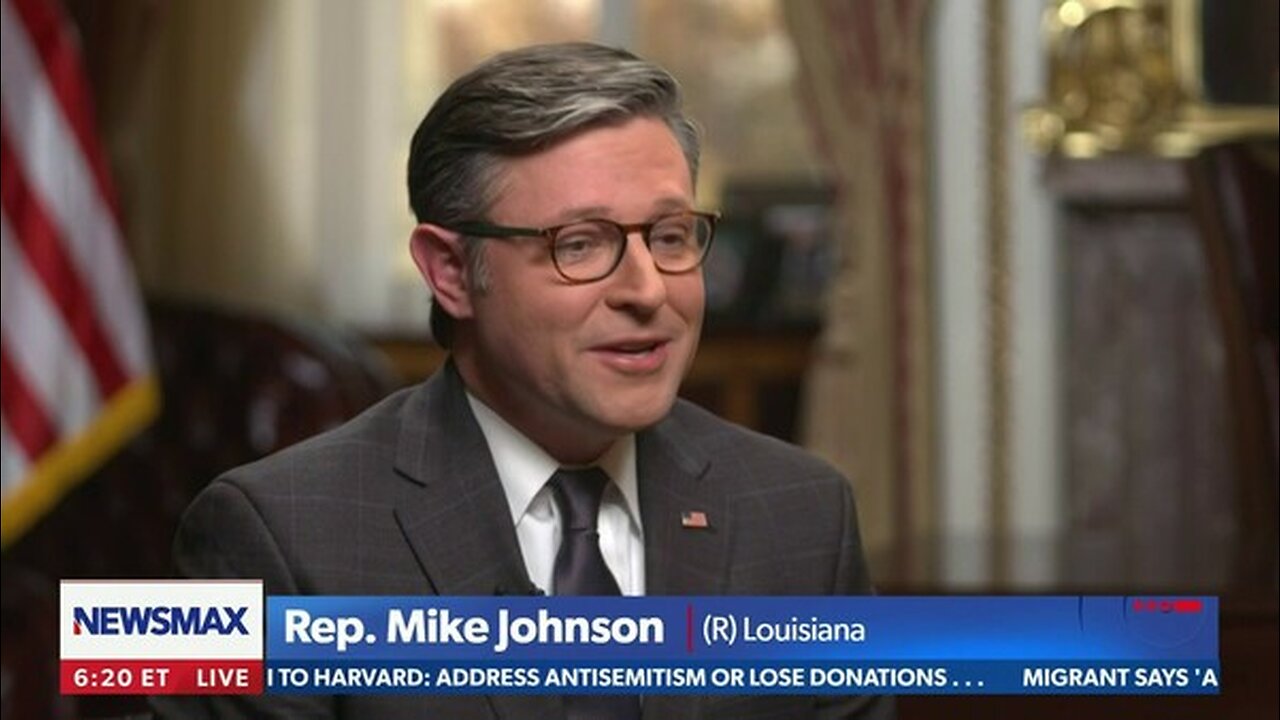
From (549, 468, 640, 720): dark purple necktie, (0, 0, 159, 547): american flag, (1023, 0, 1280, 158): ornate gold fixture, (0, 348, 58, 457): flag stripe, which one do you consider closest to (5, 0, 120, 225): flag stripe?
(0, 0, 159, 547): american flag

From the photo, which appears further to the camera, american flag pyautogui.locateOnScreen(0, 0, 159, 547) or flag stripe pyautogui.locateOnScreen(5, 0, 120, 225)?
flag stripe pyautogui.locateOnScreen(5, 0, 120, 225)

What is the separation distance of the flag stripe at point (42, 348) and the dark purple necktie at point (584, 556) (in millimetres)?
1430

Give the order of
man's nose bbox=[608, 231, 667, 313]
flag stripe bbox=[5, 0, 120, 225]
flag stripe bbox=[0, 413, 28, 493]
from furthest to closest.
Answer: flag stripe bbox=[5, 0, 120, 225] < flag stripe bbox=[0, 413, 28, 493] < man's nose bbox=[608, 231, 667, 313]

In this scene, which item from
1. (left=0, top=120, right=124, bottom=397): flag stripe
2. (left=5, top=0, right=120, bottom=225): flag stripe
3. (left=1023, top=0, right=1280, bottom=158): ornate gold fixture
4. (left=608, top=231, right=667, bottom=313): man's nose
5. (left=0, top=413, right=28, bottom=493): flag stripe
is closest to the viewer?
(left=608, top=231, right=667, bottom=313): man's nose

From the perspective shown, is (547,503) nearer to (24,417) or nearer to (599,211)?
(599,211)

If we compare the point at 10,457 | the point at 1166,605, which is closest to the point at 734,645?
the point at 1166,605

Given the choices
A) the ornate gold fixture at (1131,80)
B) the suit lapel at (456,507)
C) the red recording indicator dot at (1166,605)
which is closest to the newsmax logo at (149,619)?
the suit lapel at (456,507)

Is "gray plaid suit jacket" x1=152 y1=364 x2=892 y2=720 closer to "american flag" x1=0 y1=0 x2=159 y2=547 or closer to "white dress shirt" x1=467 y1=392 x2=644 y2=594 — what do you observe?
"white dress shirt" x1=467 y1=392 x2=644 y2=594

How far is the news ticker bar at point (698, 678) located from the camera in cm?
137

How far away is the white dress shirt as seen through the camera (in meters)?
1.49

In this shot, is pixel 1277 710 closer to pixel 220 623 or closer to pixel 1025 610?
pixel 1025 610

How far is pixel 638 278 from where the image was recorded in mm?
1341

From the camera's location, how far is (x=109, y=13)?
5141 mm

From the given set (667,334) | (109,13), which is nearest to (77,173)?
(667,334)
